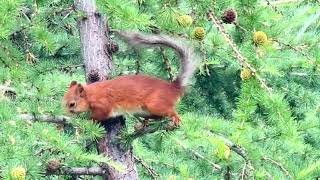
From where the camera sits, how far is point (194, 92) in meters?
3.82

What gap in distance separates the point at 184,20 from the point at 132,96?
0.57m

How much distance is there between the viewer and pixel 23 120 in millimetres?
2465

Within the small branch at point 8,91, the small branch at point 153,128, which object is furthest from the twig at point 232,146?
the small branch at point 8,91

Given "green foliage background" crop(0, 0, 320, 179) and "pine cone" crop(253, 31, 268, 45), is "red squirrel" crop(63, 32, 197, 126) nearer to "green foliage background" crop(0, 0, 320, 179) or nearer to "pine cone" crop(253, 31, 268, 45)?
"green foliage background" crop(0, 0, 320, 179)

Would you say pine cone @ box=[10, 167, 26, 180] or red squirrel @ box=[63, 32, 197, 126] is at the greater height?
pine cone @ box=[10, 167, 26, 180]

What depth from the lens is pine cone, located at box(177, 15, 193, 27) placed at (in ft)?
9.00

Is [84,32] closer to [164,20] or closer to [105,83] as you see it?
[105,83]

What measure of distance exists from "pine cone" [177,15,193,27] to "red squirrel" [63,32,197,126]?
30 centimetres

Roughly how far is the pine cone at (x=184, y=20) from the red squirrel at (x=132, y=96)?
303 millimetres

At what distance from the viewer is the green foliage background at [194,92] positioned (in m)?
2.49

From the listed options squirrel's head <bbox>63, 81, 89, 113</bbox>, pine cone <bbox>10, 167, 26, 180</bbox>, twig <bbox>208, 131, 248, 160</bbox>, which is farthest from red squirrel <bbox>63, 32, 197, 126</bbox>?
pine cone <bbox>10, 167, 26, 180</bbox>

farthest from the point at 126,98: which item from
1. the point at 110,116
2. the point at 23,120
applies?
the point at 23,120

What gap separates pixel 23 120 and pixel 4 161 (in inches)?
9.8

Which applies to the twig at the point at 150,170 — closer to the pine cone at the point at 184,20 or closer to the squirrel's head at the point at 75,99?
the squirrel's head at the point at 75,99
